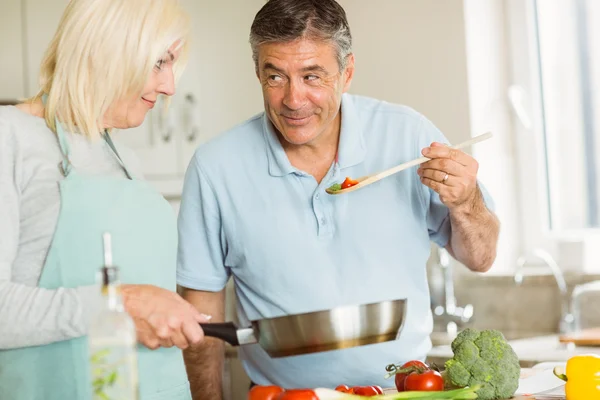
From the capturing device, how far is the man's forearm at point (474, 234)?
6.76 feet

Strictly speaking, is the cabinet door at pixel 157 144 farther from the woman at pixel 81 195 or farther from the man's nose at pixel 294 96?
the woman at pixel 81 195

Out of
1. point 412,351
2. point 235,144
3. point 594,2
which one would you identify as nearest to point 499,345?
point 412,351

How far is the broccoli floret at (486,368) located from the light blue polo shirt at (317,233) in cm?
32

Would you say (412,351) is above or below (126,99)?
below

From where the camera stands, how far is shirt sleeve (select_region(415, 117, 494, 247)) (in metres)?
2.17

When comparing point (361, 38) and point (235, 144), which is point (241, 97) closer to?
point (361, 38)

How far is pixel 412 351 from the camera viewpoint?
207 cm

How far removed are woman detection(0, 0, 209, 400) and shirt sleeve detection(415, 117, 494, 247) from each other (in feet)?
2.36

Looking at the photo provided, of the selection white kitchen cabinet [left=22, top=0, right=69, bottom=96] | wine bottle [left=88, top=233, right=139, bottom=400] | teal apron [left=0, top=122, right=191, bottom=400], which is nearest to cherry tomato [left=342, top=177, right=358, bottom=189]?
teal apron [left=0, top=122, right=191, bottom=400]

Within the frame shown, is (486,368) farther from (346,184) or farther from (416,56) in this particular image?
(416,56)

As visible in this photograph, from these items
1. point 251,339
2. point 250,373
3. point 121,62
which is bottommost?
point 250,373

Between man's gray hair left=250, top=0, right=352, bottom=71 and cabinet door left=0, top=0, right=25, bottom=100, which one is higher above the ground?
cabinet door left=0, top=0, right=25, bottom=100

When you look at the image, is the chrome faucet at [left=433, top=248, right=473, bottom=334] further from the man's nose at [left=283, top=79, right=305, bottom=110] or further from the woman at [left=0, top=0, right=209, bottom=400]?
the woman at [left=0, top=0, right=209, bottom=400]

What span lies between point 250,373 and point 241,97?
7.48 feet
